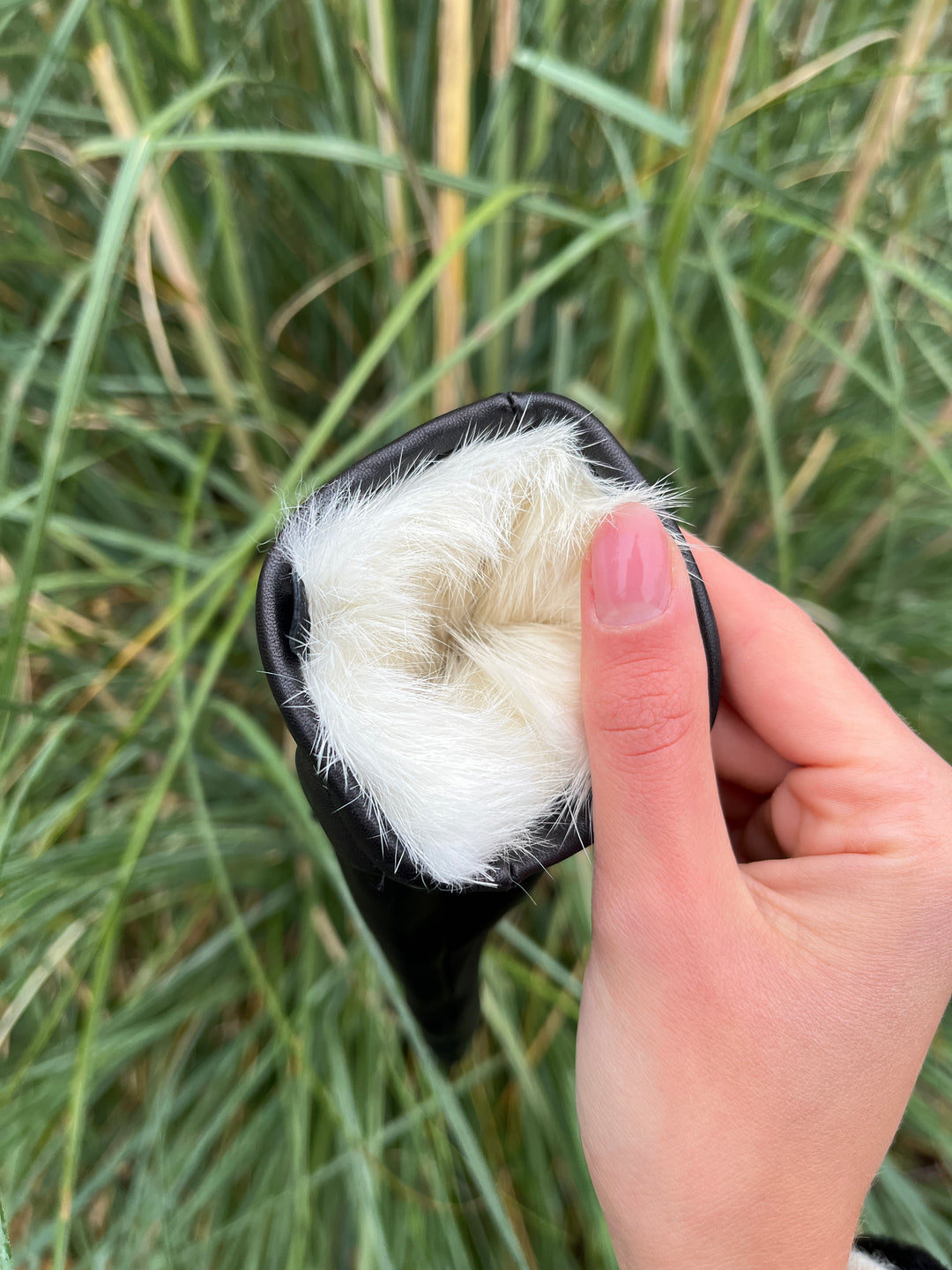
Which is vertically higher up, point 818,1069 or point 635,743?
point 635,743

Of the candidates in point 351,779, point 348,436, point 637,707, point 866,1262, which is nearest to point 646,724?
point 637,707

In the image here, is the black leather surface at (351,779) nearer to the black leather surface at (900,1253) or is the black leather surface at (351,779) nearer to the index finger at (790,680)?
the index finger at (790,680)

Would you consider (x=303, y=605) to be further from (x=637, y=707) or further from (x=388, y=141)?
(x=388, y=141)

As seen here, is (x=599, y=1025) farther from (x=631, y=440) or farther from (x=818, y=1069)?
(x=631, y=440)

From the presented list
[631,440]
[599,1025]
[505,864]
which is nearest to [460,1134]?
[599,1025]

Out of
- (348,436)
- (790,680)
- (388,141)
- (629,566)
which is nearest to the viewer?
(629,566)

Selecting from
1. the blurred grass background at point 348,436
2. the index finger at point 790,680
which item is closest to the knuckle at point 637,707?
the index finger at point 790,680
